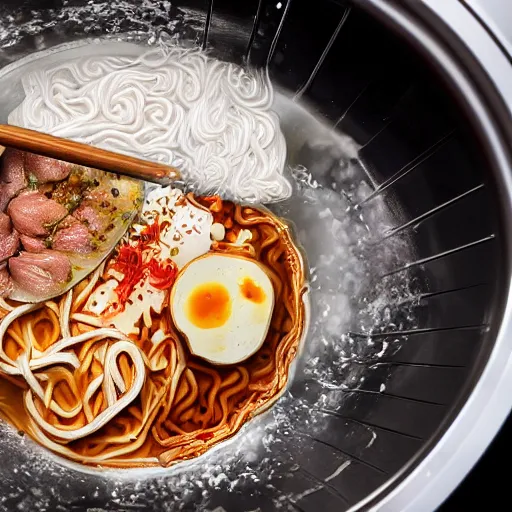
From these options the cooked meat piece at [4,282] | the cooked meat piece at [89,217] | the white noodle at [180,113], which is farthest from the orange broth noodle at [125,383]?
the white noodle at [180,113]

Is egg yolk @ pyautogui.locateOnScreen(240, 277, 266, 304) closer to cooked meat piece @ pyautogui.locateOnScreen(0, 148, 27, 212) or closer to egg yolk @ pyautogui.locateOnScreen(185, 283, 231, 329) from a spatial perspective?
egg yolk @ pyautogui.locateOnScreen(185, 283, 231, 329)

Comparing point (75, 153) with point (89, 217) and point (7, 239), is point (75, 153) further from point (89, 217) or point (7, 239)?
point (7, 239)

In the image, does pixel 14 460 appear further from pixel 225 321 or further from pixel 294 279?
pixel 294 279

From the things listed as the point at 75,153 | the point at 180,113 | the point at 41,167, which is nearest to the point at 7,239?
the point at 41,167

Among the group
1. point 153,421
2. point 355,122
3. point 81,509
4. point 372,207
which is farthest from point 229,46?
point 81,509

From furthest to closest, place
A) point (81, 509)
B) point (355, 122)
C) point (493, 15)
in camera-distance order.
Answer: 1. point (355, 122)
2. point (81, 509)
3. point (493, 15)

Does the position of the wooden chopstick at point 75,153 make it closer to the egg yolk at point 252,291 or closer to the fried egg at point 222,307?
the fried egg at point 222,307

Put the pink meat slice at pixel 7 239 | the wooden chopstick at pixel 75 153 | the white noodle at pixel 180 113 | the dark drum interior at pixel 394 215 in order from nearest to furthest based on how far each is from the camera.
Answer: the dark drum interior at pixel 394 215 < the wooden chopstick at pixel 75 153 < the pink meat slice at pixel 7 239 < the white noodle at pixel 180 113
